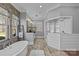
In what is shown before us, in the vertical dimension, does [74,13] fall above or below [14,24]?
above

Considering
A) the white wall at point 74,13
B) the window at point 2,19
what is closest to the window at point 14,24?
the window at point 2,19

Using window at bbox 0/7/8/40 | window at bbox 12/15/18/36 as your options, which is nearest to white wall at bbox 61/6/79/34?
window at bbox 12/15/18/36

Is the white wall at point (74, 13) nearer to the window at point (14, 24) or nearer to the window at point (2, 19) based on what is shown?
the window at point (14, 24)

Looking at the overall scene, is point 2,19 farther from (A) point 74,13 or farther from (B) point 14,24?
(A) point 74,13

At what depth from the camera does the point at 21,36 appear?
413cm

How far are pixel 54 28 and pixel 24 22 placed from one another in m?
1.44

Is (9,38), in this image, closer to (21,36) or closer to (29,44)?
(21,36)

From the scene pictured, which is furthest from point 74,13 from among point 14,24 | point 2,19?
point 2,19

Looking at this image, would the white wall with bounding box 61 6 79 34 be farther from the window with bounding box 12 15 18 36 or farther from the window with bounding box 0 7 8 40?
the window with bounding box 0 7 8 40

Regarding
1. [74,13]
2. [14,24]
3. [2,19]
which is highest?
[74,13]

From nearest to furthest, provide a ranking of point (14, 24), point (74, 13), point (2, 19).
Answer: point (2, 19) → point (14, 24) → point (74, 13)

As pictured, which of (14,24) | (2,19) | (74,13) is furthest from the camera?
(74,13)

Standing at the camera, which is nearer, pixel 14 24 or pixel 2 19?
pixel 2 19

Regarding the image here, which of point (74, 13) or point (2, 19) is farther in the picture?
point (74, 13)
